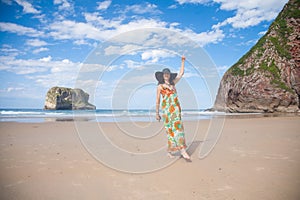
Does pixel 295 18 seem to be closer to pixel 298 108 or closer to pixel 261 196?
pixel 298 108

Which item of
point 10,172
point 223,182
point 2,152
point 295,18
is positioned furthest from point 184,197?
point 295,18

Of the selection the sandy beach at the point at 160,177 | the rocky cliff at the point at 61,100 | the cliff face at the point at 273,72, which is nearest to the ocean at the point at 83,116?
the cliff face at the point at 273,72

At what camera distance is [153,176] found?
4520 millimetres

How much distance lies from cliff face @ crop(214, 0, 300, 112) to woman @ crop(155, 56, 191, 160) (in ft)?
101

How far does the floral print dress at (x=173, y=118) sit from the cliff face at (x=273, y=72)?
30668 millimetres

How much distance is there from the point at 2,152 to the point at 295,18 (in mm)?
43896

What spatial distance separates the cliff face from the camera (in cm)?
3140

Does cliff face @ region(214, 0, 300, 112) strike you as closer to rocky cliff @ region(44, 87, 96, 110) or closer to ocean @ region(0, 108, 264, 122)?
ocean @ region(0, 108, 264, 122)

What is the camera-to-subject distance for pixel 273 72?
33.1m

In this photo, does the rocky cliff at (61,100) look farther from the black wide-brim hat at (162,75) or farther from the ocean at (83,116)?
the black wide-brim hat at (162,75)

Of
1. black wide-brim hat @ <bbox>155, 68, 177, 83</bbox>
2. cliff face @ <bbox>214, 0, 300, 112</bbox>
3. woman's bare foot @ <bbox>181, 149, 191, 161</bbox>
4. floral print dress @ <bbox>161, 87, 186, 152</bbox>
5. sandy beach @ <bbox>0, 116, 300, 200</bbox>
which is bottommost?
sandy beach @ <bbox>0, 116, 300, 200</bbox>

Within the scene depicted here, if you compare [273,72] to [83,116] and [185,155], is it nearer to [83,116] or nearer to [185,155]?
[83,116]

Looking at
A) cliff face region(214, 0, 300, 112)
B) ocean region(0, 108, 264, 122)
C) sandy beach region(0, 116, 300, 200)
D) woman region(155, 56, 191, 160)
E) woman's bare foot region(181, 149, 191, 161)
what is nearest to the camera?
sandy beach region(0, 116, 300, 200)

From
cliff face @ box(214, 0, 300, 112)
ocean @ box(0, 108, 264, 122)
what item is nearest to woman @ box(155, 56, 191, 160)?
ocean @ box(0, 108, 264, 122)
